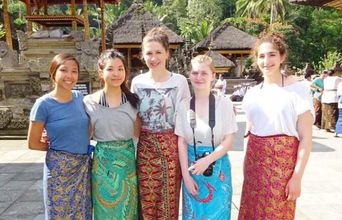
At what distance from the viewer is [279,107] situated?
2412 millimetres

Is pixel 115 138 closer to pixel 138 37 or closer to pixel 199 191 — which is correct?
pixel 199 191

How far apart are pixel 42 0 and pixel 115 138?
35.9 ft

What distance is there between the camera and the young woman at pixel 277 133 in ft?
7.86

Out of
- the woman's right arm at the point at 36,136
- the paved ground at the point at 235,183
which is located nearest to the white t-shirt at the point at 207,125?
the woman's right arm at the point at 36,136

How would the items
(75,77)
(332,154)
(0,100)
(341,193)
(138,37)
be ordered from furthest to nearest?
1. (138,37)
2. (0,100)
3. (332,154)
4. (341,193)
5. (75,77)

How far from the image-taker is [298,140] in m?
2.45

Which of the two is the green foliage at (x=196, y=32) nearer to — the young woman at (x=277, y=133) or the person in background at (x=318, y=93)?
the person in background at (x=318, y=93)

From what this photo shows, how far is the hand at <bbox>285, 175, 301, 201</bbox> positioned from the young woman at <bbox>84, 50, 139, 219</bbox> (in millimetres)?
1081

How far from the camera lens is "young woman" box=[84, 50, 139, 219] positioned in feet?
8.48

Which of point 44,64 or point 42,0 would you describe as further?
point 42,0

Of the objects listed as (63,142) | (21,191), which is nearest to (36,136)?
(63,142)

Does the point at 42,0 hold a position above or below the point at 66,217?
above

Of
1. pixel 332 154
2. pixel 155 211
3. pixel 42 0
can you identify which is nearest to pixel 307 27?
pixel 42 0

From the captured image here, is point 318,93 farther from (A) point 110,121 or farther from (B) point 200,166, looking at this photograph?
(A) point 110,121
